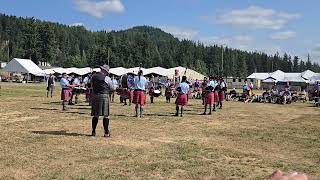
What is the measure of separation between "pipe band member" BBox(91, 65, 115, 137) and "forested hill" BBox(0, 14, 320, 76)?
101086mm

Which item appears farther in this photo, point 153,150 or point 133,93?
point 133,93

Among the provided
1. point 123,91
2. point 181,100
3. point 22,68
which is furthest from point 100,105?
point 22,68

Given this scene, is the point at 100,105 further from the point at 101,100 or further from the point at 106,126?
the point at 106,126

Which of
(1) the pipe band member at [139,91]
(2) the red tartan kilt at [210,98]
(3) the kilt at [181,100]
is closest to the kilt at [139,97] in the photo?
(1) the pipe band member at [139,91]

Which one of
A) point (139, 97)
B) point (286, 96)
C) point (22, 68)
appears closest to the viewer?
point (139, 97)

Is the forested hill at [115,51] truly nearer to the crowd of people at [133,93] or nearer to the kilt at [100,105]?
the crowd of people at [133,93]

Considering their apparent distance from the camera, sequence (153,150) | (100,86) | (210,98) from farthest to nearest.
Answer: (210,98) < (100,86) < (153,150)

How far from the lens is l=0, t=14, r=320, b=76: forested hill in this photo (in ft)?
369

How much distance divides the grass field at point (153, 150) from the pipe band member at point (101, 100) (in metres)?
0.41

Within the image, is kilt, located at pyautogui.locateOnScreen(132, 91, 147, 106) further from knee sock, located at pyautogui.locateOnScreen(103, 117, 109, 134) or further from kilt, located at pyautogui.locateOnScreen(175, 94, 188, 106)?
knee sock, located at pyautogui.locateOnScreen(103, 117, 109, 134)

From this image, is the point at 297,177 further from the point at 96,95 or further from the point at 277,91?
the point at 277,91

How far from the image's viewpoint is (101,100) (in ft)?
41.5

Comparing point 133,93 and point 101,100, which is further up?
point 133,93

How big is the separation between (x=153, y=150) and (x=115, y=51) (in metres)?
120
